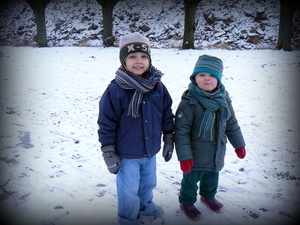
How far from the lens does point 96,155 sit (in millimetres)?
3703

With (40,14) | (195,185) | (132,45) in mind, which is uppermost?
(40,14)

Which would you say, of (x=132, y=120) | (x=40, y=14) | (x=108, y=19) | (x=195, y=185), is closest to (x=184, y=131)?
(x=132, y=120)

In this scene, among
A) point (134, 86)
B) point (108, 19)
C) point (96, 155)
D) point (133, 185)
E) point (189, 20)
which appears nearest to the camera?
point (134, 86)

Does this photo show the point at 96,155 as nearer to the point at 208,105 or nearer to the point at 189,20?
the point at 208,105

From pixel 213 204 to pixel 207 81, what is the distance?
1.51 metres

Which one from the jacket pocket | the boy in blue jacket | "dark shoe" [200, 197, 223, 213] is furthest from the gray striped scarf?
"dark shoe" [200, 197, 223, 213]

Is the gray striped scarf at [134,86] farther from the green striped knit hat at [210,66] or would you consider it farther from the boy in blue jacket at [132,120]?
the green striped knit hat at [210,66]

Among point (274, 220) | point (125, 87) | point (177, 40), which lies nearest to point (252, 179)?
point (274, 220)

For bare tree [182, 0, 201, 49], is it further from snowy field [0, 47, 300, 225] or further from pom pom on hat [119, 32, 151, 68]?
pom pom on hat [119, 32, 151, 68]

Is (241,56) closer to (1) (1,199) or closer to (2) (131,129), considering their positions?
(2) (131,129)

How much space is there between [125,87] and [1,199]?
2.10 metres

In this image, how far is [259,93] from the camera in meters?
6.00

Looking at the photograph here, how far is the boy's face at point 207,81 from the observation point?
2.22m

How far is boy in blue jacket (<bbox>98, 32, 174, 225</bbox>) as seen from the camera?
6.68ft
